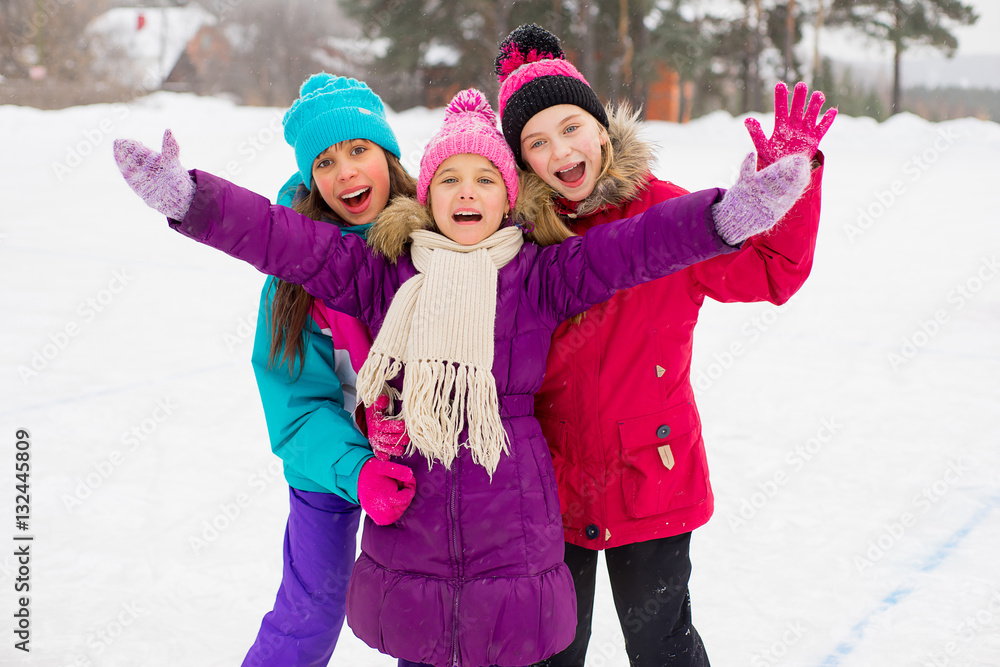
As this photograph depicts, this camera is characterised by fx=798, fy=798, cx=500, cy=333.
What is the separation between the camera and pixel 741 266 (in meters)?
1.40

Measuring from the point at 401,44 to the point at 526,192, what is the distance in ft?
55.1

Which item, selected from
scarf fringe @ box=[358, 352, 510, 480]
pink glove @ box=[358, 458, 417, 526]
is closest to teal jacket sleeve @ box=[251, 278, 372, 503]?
pink glove @ box=[358, 458, 417, 526]

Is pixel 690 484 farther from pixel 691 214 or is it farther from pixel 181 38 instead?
pixel 181 38

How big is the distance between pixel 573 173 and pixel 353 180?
45 centimetres

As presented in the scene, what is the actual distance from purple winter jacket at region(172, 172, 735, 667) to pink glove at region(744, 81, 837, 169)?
163 mm

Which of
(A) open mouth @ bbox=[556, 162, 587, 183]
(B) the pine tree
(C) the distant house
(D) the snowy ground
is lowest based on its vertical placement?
(D) the snowy ground

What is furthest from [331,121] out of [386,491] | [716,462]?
[716,462]

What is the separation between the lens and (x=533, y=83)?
1587 mm

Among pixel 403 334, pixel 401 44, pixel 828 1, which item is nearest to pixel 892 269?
pixel 403 334

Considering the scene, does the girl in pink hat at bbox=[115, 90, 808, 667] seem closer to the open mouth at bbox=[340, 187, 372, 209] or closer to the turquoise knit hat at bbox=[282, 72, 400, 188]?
the open mouth at bbox=[340, 187, 372, 209]

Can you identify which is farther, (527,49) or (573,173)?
(527,49)

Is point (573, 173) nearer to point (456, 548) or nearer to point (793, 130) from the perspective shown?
point (793, 130)

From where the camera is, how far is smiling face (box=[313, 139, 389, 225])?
1.63 meters

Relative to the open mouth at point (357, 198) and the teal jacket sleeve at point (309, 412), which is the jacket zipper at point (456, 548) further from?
the open mouth at point (357, 198)
